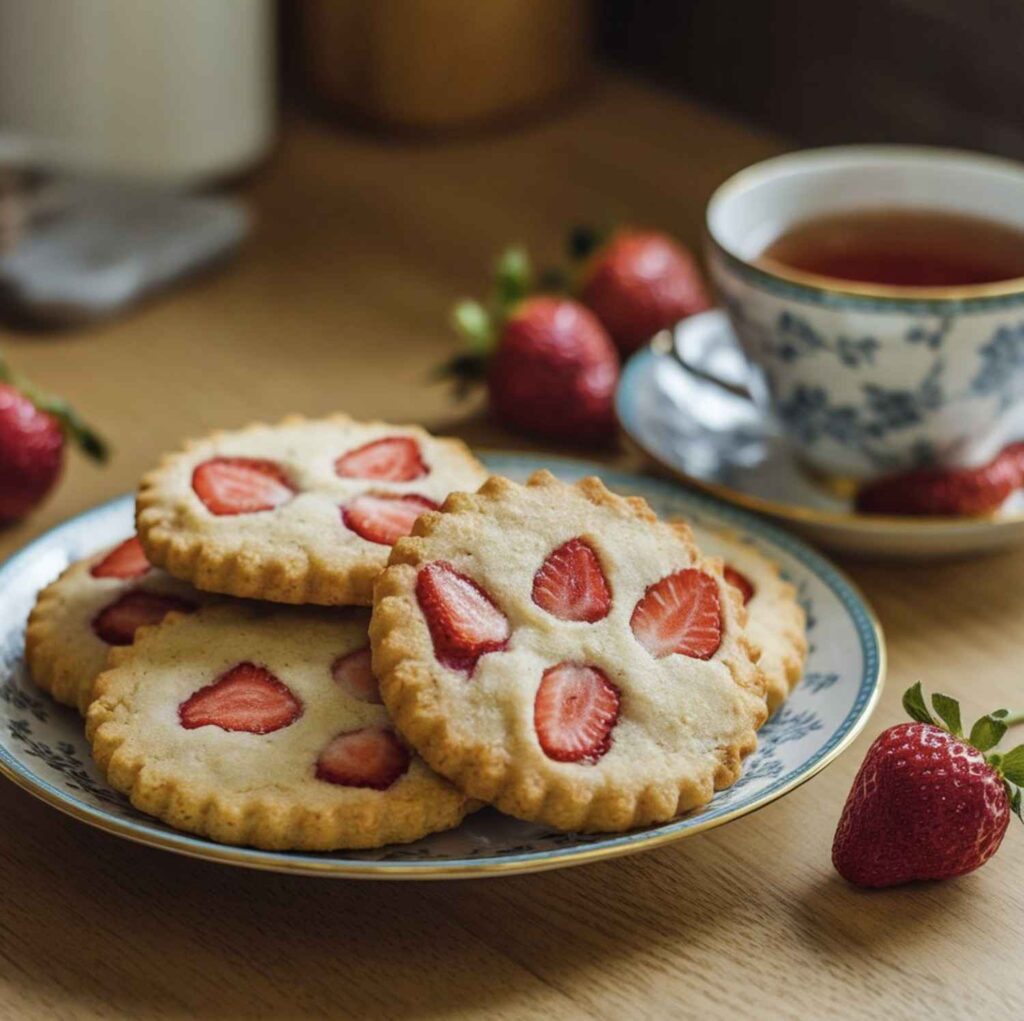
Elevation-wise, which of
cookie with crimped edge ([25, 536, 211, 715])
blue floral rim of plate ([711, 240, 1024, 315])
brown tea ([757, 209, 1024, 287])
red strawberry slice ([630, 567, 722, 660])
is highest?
blue floral rim of plate ([711, 240, 1024, 315])

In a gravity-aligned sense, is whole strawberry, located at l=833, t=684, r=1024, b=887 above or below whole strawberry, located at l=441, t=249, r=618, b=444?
above

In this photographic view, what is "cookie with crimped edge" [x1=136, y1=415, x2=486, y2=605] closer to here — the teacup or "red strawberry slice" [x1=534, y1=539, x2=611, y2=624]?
"red strawberry slice" [x1=534, y1=539, x2=611, y2=624]

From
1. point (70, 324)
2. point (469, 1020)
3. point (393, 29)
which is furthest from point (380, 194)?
point (469, 1020)

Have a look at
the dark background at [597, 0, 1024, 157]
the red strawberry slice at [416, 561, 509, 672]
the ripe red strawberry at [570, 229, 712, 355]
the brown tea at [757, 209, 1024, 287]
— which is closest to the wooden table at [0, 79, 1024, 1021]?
the red strawberry slice at [416, 561, 509, 672]

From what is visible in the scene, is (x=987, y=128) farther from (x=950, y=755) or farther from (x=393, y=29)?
(x=950, y=755)

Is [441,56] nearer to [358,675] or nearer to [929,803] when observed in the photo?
[358,675]
